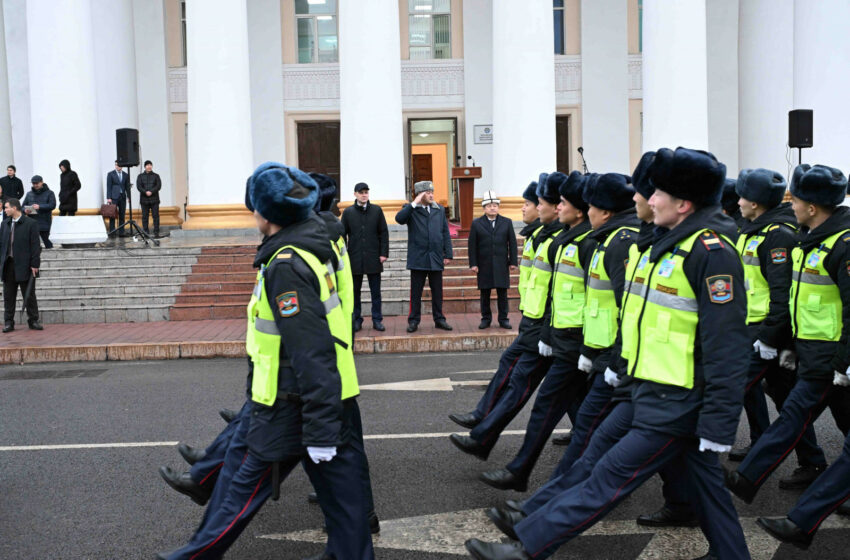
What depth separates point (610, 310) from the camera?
17.6 ft

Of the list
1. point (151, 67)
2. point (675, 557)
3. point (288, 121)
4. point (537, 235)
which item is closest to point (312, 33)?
point (288, 121)

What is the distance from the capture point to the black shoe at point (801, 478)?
582 centimetres

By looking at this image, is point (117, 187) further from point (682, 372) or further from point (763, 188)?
point (682, 372)

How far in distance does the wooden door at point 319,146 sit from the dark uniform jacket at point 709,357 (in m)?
22.5

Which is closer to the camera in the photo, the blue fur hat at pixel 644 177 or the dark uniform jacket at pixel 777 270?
the blue fur hat at pixel 644 177

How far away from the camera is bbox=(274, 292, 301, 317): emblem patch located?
3781mm

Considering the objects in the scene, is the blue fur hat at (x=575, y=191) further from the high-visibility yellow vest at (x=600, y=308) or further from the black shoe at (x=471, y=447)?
the black shoe at (x=471, y=447)

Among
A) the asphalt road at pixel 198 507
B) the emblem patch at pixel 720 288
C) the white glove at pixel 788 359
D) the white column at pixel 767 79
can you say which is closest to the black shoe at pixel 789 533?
the asphalt road at pixel 198 507

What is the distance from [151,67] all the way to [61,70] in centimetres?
609

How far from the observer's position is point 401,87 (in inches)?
957

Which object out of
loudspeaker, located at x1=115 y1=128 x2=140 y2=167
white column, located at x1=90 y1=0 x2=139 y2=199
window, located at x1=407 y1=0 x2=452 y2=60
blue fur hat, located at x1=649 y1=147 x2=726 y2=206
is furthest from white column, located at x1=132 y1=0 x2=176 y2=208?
blue fur hat, located at x1=649 y1=147 x2=726 y2=206

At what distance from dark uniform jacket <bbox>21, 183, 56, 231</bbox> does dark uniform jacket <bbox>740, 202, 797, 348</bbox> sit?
51.7 ft

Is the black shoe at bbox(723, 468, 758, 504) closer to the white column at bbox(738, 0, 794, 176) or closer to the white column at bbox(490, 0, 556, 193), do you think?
the white column at bbox(490, 0, 556, 193)

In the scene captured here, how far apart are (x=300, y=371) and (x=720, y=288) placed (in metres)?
1.75
